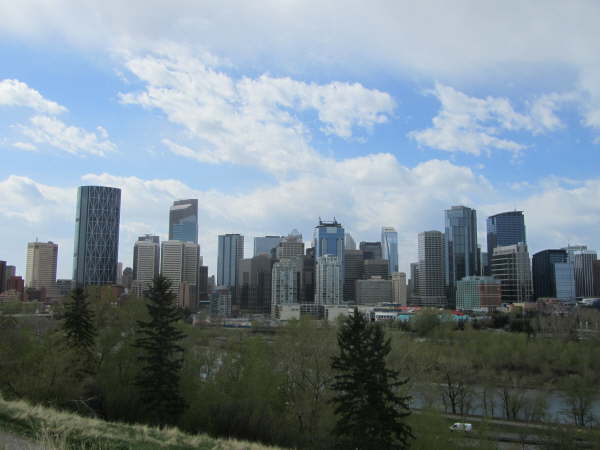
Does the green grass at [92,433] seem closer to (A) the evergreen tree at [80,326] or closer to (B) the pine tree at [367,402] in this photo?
(B) the pine tree at [367,402]

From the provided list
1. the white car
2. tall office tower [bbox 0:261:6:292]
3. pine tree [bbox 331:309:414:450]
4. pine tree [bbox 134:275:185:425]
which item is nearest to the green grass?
pine tree [bbox 331:309:414:450]

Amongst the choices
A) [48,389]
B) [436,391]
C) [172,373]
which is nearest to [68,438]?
[48,389]

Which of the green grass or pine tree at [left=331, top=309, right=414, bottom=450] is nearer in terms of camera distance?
the green grass

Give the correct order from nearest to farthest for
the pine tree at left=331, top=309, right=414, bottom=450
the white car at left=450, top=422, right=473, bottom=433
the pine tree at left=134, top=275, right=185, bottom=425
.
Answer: the pine tree at left=331, top=309, right=414, bottom=450 → the pine tree at left=134, top=275, right=185, bottom=425 → the white car at left=450, top=422, right=473, bottom=433

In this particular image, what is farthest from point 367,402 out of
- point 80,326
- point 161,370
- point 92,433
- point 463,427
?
point 80,326

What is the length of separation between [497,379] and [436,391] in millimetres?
17222

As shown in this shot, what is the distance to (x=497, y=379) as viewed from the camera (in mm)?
60188

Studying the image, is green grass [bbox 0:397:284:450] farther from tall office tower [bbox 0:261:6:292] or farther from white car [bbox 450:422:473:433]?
tall office tower [bbox 0:261:6:292]

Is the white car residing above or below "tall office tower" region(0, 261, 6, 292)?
below

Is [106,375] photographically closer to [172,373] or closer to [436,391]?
[172,373]

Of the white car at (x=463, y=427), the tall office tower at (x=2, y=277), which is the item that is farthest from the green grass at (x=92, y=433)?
the tall office tower at (x=2, y=277)

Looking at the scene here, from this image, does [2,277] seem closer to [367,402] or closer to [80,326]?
[80,326]

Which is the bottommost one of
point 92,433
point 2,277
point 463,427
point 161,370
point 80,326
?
point 463,427

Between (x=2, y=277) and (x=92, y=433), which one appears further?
(x=2, y=277)
